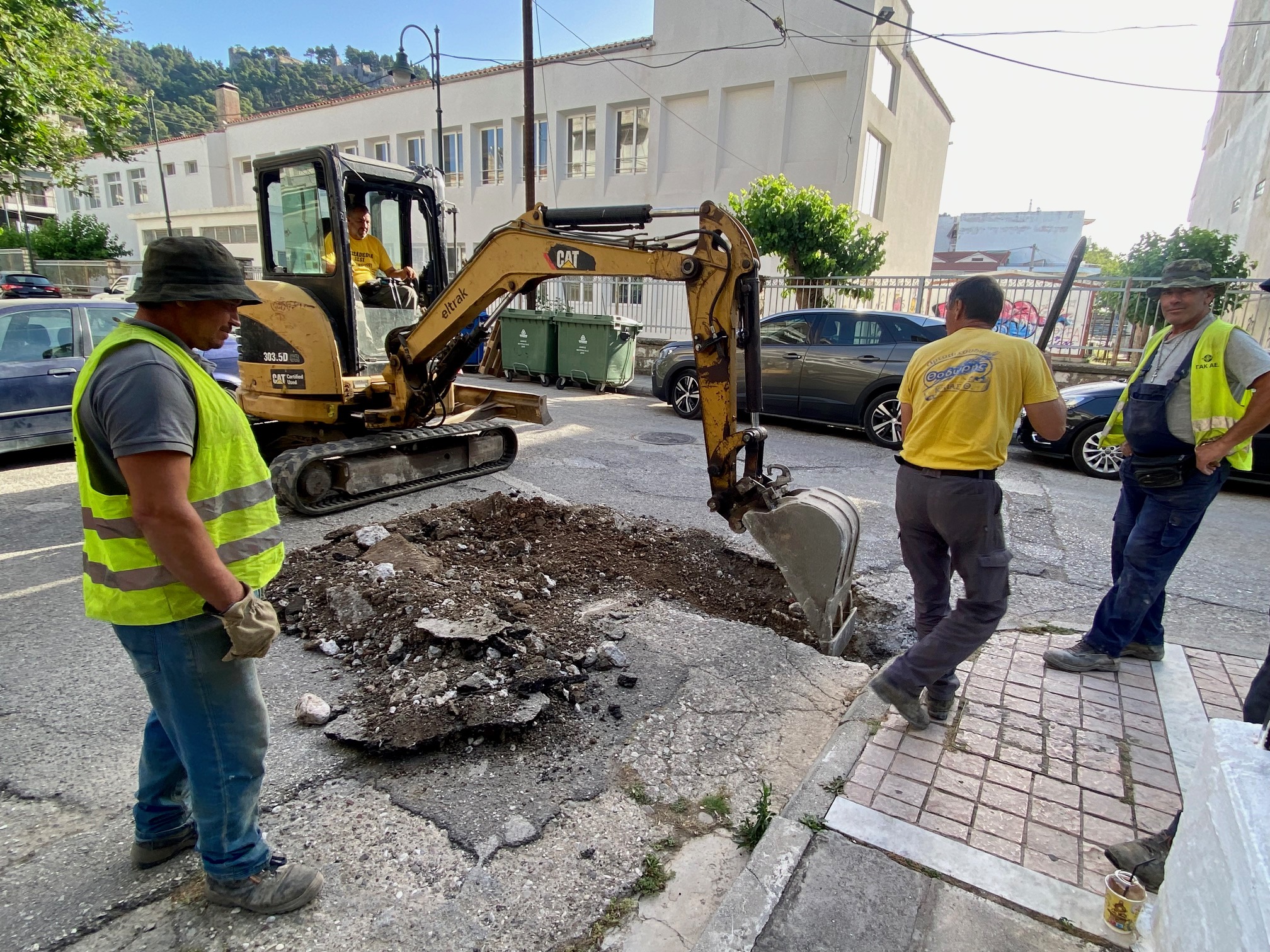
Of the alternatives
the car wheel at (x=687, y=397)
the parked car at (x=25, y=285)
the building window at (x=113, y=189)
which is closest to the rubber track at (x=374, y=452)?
the car wheel at (x=687, y=397)

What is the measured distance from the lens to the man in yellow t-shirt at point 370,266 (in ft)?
19.8

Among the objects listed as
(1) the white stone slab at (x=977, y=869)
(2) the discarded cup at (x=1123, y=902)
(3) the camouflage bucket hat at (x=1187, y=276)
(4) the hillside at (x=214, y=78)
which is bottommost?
(1) the white stone slab at (x=977, y=869)

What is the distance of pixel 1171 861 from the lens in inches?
62.7

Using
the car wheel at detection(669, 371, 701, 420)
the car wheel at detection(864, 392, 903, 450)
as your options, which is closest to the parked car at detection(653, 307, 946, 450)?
the car wheel at detection(864, 392, 903, 450)

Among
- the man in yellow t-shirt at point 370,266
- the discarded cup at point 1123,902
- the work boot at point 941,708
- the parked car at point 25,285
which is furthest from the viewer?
the parked car at point 25,285

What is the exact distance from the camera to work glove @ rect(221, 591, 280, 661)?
177 cm

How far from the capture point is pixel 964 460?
2.68 meters

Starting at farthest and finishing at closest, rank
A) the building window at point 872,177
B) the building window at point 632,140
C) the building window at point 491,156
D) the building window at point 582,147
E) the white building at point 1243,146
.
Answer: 1. the building window at point 491,156
2. the building window at point 582,147
3. the building window at point 632,140
4. the building window at point 872,177
5. the white building at point 1243,146

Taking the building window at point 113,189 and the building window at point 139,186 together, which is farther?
the building window at point 113,189

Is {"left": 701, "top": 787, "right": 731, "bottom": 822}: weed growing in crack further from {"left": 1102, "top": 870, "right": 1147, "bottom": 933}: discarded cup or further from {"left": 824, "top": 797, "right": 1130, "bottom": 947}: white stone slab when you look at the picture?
{"left": 1102, "top": 870, "right": 1147, "bottom": 933}: discarded cup

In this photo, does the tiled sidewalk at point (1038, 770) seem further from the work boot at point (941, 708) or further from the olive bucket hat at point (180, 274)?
the olive bucket hat at point (180, 274)

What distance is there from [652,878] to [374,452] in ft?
16.4

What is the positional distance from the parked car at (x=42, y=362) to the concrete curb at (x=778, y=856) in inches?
259

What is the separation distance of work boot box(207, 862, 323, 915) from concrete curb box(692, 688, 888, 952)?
122 cm
